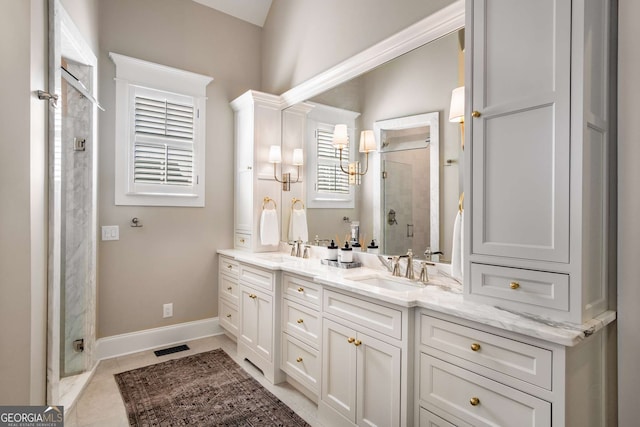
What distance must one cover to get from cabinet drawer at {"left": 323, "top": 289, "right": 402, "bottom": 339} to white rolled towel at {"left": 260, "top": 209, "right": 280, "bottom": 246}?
1379 mm

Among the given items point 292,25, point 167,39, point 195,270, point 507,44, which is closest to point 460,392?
point 507,44

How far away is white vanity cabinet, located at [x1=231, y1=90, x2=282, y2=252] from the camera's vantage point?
11.3 feet

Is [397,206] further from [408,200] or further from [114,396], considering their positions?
[114,396]

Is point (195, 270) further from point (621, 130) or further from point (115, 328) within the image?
point (621, 130)

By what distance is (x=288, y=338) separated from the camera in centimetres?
252

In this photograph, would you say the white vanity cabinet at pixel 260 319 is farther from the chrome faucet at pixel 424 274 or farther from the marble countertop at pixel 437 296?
the chrome faucet at pixel 424 274

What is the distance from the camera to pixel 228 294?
3.50 metres

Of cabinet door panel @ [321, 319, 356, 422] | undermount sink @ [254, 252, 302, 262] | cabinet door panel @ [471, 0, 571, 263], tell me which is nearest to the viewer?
cabinet door panel @ [471, 0, 571, 263]

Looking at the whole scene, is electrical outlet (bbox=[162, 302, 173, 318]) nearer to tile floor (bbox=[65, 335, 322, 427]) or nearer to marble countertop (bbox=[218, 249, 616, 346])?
tile floor (bbox=[65, 335, 322, 427])

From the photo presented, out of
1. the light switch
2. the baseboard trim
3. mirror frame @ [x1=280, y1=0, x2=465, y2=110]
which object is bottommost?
the baseboard trim

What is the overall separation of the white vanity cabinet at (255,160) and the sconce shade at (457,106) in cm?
197

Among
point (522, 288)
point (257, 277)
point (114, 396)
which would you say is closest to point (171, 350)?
point (114, 396)

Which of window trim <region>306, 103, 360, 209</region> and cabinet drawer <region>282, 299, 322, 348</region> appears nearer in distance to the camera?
cabinet drawer <region>282, 299, 322, 348</region>

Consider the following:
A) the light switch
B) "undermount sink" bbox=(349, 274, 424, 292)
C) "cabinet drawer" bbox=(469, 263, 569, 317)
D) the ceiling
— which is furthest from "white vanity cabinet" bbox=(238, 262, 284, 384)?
the ceiling
